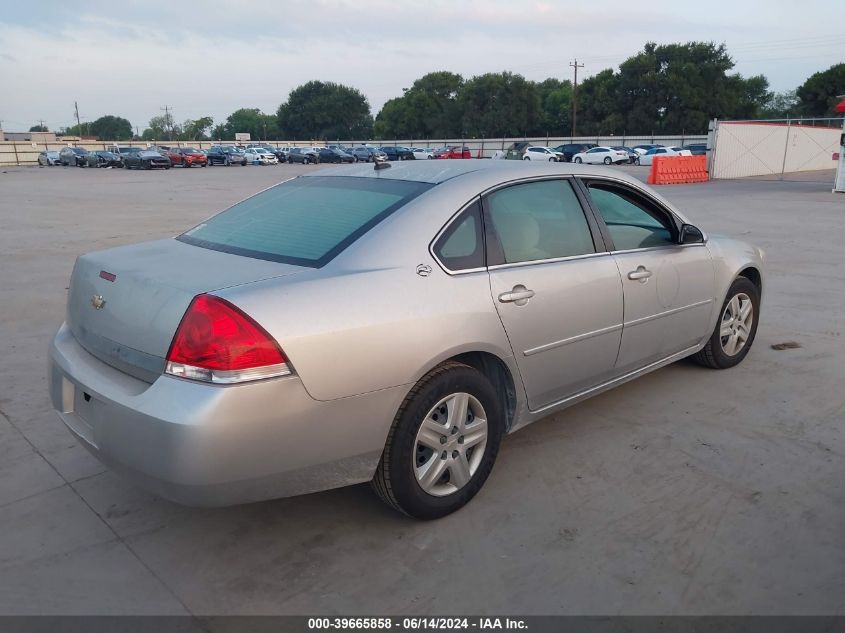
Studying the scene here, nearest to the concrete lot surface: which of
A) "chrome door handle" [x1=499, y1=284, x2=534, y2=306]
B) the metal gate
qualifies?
"chrome door handle" [x1=499, y1=284, x2=534, y2=306]

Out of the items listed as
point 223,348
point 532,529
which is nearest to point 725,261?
point 532,529

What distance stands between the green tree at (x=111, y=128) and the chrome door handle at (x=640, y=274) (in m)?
173

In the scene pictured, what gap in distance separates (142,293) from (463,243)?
139 centimetres

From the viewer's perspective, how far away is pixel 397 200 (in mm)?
3225

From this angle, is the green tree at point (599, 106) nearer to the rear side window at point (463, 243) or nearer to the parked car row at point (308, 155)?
the parked car row at point (308, 155)

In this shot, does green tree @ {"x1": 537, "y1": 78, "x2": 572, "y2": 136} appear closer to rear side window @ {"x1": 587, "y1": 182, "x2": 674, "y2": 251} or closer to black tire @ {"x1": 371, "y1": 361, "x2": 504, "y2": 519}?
rear side window @ {"x1": 587, "y1": 182, "x2": 674, "y2": 251}

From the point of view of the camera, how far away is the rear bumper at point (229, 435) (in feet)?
7.95

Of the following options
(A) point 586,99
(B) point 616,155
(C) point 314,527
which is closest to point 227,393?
(C) point 314,527

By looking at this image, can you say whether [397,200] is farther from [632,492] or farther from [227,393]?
[632,492]

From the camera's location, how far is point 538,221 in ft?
11.8

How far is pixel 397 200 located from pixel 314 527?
1528mm

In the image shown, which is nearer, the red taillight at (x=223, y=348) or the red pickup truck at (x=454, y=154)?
the red taillight at (x=223, y=348)

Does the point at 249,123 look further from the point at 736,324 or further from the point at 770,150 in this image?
the point at 736,324

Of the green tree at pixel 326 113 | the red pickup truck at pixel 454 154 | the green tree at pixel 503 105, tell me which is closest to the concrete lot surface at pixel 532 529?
the red pickup truck at pixel 454 154
